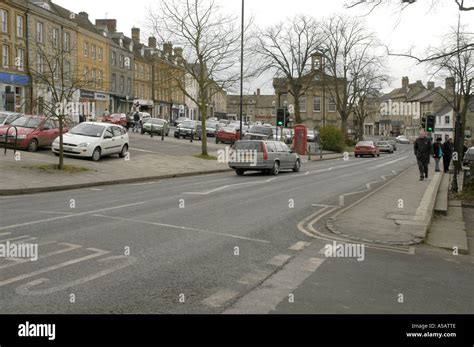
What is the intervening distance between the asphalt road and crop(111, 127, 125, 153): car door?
11.4 metres

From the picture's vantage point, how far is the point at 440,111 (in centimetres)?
9262

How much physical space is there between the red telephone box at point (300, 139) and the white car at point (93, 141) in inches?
826

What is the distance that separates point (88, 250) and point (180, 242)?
144cm

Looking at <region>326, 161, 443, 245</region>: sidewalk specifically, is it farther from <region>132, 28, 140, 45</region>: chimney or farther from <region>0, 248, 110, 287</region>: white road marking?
<region>132, 28, 140, 45</region>: chimney

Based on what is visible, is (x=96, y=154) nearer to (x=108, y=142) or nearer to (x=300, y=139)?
(x=108, y=142)

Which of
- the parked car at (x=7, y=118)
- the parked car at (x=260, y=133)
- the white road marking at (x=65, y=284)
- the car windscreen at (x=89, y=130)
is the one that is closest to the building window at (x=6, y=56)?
the parked car at (x=7, y=118)

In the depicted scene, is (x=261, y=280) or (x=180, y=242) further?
(x=180, y=242)

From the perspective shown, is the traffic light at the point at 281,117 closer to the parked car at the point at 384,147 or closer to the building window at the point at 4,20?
the building window at the point at 4,20

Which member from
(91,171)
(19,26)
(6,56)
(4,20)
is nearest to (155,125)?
(6,56)

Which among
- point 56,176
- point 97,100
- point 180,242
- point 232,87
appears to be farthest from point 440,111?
point 180,242

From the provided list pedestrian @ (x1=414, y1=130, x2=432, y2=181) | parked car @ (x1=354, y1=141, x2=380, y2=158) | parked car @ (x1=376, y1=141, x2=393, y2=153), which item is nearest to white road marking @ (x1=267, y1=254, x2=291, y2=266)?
pedestrian @ (x1=414, y1=130, x2=432, y2=181)

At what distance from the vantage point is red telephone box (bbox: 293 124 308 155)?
43000 millimetres
